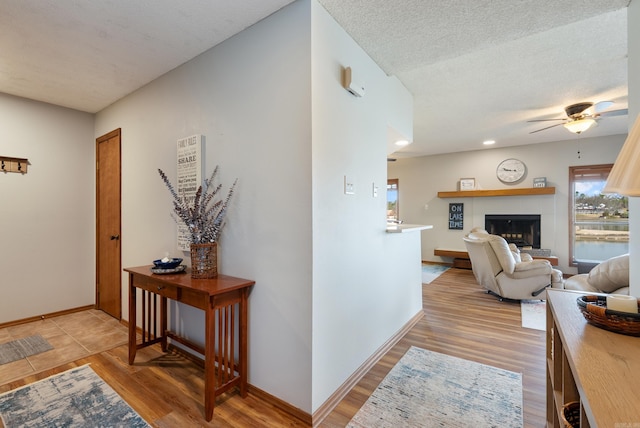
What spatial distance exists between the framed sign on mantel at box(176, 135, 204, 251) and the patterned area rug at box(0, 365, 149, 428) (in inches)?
42.7

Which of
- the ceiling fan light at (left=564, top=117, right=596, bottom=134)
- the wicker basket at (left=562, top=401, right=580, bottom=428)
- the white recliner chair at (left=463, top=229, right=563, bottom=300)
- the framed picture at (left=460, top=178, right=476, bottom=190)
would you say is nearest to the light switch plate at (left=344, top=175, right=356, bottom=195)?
the wicker basket at (left=562, top=401, right=580, bottom=428)

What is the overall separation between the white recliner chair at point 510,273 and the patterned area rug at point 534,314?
3.7 inches

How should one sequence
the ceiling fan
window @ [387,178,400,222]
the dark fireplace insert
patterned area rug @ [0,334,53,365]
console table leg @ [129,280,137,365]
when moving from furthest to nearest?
window @ [387,178,400,222], the dark fireplace insert, the ceiling fan, patterned area rug @ [0,334,53,365], console table leg @ [129,280,137,365]

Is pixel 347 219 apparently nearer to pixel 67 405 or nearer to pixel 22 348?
pixel 67 405

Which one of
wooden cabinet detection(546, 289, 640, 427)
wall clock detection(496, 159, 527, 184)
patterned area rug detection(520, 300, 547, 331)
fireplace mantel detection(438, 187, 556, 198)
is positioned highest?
wall clock detection(496, 159, 527, 184)

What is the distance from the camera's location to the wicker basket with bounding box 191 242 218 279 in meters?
2.04

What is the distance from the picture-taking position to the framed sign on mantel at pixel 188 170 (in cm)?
235

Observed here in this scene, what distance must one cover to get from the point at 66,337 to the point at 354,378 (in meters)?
2.81

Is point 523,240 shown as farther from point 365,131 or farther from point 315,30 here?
point 315,30

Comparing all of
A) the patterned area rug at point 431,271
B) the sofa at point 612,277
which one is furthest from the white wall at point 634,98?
the patterned area rug at point 431,271

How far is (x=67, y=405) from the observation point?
1853 millimetres

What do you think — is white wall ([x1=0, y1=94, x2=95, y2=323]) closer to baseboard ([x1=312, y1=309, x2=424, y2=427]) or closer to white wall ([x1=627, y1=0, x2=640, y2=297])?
baseboard ([x1=312, y1=309, x2=424, y2=427])

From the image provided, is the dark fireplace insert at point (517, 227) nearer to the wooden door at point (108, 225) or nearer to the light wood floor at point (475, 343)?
the light wood floor at point (475, 343)

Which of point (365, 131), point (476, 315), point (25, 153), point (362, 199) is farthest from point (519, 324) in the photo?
point (25, 153)
